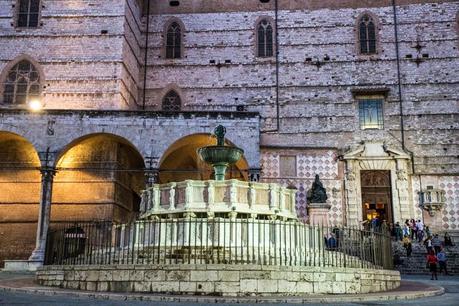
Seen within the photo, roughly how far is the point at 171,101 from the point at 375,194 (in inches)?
421

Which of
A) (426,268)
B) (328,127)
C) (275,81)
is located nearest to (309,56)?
(275,81)

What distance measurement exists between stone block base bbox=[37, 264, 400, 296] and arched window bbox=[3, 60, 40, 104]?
48.8ft

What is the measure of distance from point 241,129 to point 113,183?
19.7 ft

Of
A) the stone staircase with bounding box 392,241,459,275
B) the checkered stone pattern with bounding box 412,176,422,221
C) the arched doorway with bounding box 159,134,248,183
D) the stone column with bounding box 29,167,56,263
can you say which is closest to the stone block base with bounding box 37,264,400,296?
the stone column with bounding box 29,167,56,263

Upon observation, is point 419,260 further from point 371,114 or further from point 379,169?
point 371,114

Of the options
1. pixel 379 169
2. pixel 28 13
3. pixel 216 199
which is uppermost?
pixel 28 13

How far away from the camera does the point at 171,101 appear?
25797 mm

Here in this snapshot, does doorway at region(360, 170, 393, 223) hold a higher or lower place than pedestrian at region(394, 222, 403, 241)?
higher

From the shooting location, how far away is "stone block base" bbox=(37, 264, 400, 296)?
30.1 ft

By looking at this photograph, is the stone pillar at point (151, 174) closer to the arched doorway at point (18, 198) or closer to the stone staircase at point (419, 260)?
the arched doorway at point (18, 198)

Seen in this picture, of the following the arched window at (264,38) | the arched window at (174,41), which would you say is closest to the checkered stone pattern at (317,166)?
the arched window at (264,38)

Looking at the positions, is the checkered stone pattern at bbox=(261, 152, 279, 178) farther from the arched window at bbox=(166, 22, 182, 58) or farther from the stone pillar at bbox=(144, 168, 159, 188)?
the arched window at bbox=(166, 22, 182, 58)

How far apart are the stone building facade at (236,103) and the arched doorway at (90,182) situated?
53mm

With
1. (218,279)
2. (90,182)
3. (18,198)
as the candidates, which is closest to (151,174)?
(90,182)
